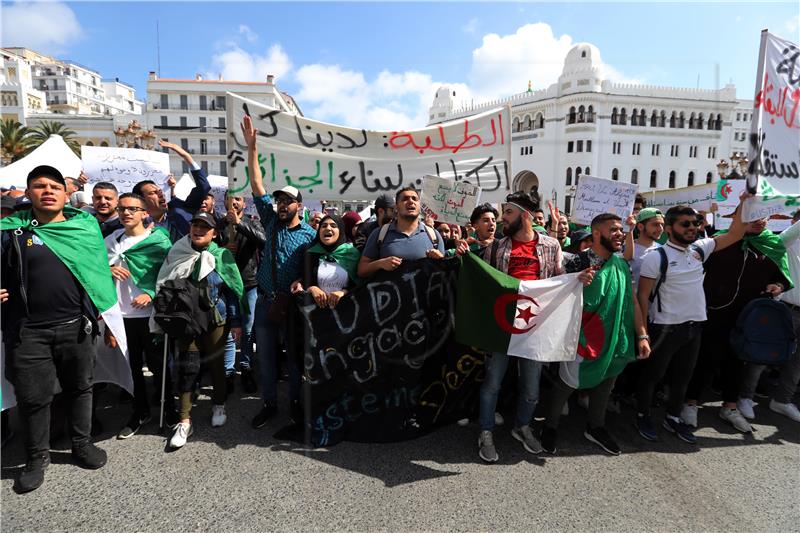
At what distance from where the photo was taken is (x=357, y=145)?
4.63 meters

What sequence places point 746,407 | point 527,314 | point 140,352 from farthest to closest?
point 746,407 < point 140,352 < point 527,314

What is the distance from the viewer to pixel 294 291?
3.65 m

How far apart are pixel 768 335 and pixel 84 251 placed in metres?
5.78

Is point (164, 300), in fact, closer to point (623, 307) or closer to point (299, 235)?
point (299, 235)

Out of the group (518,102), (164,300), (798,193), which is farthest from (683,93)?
(164,300)

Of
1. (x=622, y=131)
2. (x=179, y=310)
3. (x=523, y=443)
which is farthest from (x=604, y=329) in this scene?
(x=622, y=131)

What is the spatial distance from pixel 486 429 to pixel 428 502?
87 cm

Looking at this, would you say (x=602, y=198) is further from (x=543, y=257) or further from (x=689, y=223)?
(x=543, y=257)

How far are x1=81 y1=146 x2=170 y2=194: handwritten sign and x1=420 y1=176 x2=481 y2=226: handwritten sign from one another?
4.15m

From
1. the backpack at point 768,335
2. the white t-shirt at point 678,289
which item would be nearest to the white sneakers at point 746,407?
the backpack at point 768,335

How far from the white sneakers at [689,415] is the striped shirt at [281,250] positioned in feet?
12.4

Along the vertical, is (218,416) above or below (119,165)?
below

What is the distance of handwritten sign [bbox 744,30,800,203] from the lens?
143 inches

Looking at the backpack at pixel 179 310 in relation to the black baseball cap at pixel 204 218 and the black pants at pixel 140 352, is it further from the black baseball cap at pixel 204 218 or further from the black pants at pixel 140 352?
the black baseball cap at pixel 204 218
